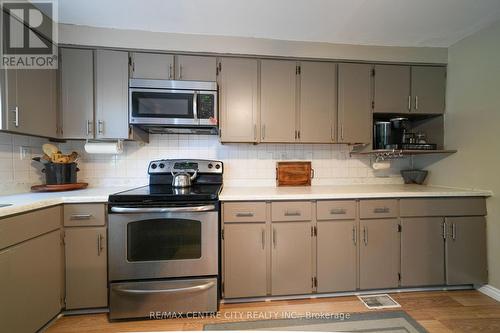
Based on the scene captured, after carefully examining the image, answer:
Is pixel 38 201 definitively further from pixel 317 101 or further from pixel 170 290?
pixel 317 101

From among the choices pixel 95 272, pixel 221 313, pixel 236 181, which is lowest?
pixel 221 313

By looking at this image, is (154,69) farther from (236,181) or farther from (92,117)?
(236,181)

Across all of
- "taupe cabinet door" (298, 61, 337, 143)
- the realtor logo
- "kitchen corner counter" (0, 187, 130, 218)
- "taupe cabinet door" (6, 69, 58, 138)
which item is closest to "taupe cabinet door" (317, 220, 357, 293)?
"taupe cabinet door" (298, 61, 337, 143)

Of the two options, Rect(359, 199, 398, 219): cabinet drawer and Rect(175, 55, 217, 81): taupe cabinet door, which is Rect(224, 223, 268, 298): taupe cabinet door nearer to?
Rect(359, 199, 398, 219): cabinet drawer

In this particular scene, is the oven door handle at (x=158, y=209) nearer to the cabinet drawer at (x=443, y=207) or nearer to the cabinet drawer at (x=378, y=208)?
the cabinet drawer at (x=378, y=208)

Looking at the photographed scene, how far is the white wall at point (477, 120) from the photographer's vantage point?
1836 millimetres

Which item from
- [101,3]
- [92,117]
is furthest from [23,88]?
[101,3]

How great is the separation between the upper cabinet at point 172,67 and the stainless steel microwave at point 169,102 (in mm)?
101

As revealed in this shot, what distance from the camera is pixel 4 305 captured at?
118 centimetres

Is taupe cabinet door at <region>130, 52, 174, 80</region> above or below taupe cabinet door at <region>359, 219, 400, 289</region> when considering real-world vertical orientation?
above

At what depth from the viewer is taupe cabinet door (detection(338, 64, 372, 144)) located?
83.7 inches

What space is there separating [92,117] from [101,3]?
90cm

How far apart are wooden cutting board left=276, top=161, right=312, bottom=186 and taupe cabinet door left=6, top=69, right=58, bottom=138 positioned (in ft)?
6.94

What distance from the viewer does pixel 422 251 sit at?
189 cm
